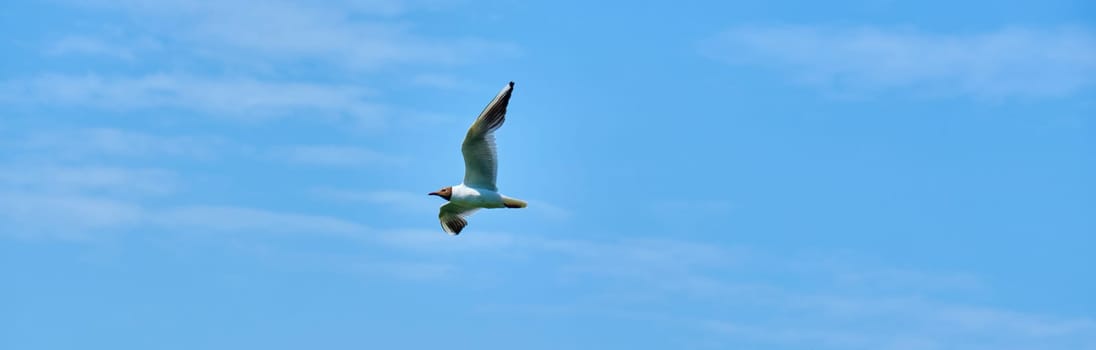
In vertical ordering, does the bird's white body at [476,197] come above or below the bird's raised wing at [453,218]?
below

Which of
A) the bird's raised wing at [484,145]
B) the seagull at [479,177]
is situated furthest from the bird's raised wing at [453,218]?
the bird's raised wing at [484,145]

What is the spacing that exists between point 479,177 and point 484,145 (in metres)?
1.59

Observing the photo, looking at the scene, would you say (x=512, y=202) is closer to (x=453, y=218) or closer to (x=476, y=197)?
(x=476, y=197)

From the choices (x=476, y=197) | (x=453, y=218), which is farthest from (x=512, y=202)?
(x=453, y=218)

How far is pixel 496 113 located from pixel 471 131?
966mm

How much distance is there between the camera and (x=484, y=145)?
54.8 meters

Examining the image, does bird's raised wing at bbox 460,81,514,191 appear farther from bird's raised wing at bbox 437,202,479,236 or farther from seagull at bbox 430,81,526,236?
bird's raised wing at bbox 437,202,479,236

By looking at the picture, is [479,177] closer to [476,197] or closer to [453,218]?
[476,197]

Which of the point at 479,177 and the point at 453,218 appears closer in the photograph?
the point at 479,177

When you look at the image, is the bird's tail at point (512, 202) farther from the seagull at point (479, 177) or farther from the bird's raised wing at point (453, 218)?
the bird's raised wing at point (453, 218)

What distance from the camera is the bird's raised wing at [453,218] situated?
58.7 metres

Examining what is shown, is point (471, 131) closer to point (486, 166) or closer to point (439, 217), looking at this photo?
point (486, 166)

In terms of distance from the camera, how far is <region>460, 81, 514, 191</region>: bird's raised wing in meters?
53.9

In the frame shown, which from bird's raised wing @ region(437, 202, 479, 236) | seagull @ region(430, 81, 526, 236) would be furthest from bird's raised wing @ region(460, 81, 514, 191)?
bird's raised wing @ region(437, 202, 479, 236)
